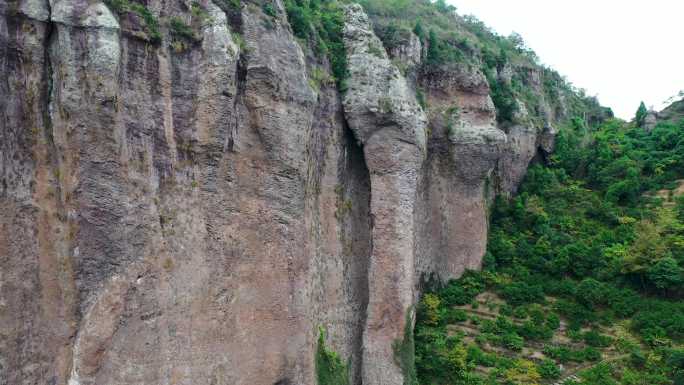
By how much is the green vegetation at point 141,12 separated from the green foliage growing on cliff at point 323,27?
526 centimetres

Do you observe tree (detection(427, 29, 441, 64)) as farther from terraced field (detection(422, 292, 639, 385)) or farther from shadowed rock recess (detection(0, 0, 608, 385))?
terraced field (detection(422, 292, 639, 385))

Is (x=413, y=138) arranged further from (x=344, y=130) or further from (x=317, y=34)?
(x=317, y=34)

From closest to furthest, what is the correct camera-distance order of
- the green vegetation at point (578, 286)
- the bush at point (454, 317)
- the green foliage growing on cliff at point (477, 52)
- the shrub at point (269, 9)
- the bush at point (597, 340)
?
1. the shrub at point (269, 9)
2. the green vegetation at point (578, 286)
3. the bush at point (597, 340)
4. the bush at point (454, 317)
5. the green foliage growing on cliff at point (477, 52)

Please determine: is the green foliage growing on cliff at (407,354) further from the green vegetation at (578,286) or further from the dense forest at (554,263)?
the green vegetation at (578,286)

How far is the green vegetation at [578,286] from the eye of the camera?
759 inches

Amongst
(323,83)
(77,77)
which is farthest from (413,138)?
(77,77)

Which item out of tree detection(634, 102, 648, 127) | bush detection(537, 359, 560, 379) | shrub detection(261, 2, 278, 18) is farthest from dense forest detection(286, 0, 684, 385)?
tree detection(634, 102, 648, 127)

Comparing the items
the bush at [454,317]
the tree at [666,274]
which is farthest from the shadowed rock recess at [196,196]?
the tree at [666,274]

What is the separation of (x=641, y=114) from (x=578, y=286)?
17652mm

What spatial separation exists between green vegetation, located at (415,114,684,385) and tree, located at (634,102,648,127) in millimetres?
5181

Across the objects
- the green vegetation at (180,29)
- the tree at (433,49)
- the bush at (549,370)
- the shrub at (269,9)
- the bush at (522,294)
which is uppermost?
the tree at (433,49)

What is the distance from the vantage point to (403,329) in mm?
18281

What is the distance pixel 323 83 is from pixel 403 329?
26.2ft

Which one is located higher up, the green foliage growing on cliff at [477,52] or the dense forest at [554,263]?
the green foliage growing on cliff at [477,52]
